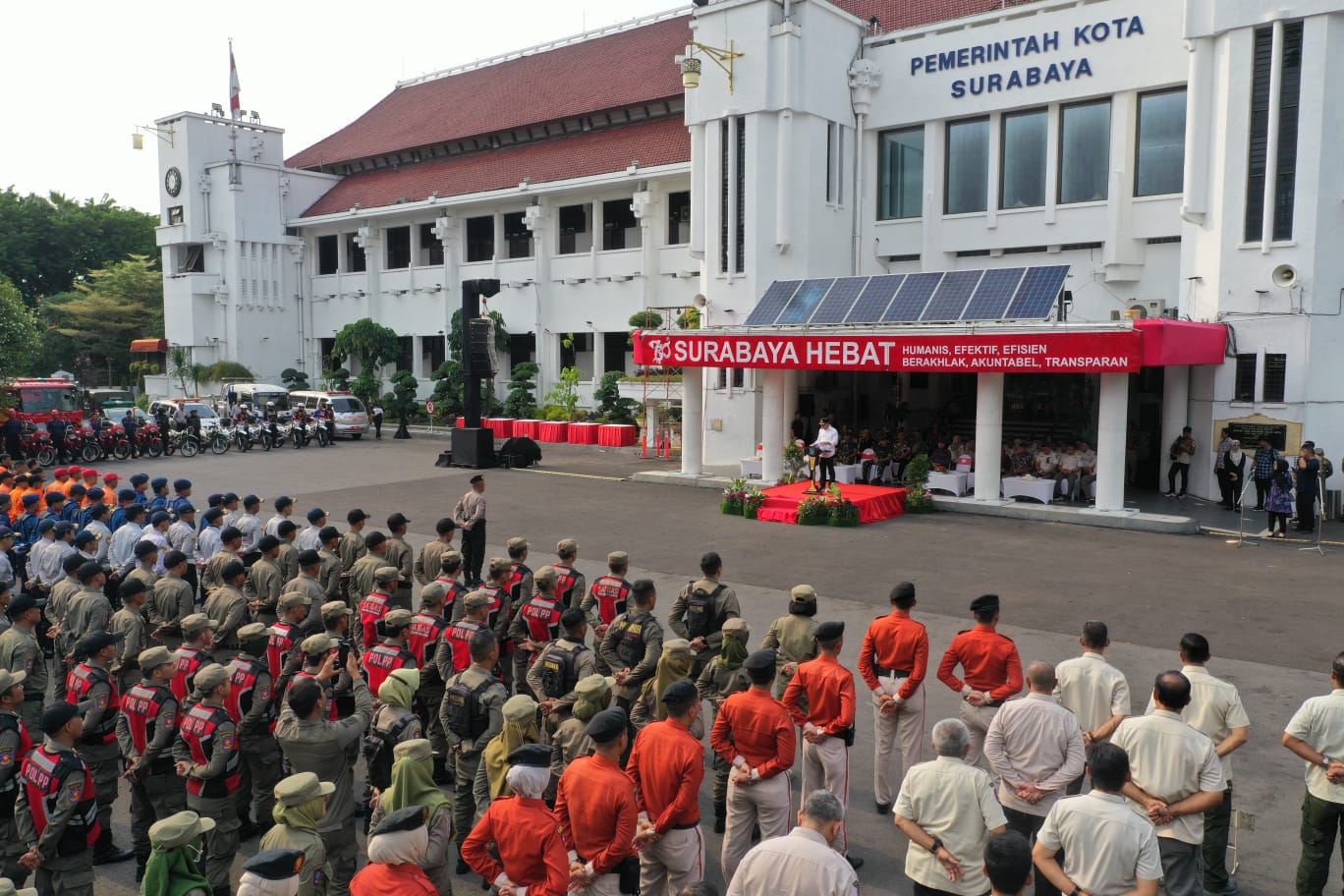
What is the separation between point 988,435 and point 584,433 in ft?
55.4

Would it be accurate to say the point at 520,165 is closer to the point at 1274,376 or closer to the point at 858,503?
the point at 858,503

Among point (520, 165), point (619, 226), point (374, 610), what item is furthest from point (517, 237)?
point (374, 610)

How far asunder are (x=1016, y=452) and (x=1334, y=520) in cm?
605

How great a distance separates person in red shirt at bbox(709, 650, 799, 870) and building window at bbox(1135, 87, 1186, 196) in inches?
872

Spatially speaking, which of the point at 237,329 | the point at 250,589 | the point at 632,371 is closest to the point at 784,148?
the point at 632,371

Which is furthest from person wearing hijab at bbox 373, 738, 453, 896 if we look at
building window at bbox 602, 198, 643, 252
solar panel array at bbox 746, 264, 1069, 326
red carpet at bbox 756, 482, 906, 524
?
building window at bbox 602, 198, 643, 252

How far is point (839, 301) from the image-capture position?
76.3 feet

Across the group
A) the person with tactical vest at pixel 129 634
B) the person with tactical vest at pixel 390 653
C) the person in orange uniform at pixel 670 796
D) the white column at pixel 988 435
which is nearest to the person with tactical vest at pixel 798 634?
the person in orange uniform at pixel 670 796

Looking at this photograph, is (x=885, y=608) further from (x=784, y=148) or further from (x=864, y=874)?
(x=784, y=148)

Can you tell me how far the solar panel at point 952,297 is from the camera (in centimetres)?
2091

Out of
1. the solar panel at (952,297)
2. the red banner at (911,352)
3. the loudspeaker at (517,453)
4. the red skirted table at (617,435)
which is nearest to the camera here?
the red banner at (911,352)

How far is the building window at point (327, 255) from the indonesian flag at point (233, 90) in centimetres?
705

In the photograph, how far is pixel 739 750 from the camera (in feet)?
19.3

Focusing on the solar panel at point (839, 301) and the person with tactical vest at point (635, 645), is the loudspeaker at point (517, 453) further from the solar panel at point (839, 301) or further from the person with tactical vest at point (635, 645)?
the person with tactical vest at point (635, 645)
